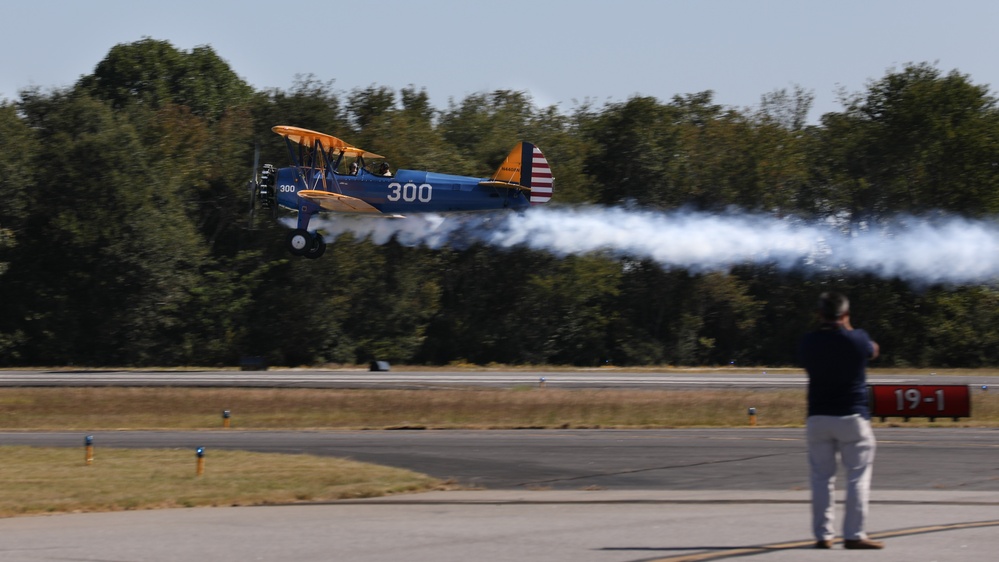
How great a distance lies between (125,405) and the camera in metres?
32.8

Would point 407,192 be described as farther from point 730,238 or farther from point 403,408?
point 730,238

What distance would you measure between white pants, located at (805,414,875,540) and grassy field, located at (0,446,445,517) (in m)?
6.12

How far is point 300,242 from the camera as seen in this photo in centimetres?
4109

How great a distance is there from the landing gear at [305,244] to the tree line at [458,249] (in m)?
15.4

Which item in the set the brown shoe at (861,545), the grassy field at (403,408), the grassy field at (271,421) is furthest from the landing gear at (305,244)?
the brown shoe at (861,545)

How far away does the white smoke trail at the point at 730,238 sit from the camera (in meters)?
48.9

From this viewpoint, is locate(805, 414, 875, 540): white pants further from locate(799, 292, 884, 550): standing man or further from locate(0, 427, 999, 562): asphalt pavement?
locate(0, 427, 999, 562): asphalt pavement

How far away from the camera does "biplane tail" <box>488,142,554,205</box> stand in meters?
39.8

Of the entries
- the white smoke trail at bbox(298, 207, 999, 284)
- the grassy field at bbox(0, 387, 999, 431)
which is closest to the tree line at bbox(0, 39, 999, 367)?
the white smoke trail at bbox(298, 207, 999, 284)

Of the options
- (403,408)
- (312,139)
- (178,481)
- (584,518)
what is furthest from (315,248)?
(584,518)

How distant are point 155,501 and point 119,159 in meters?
46.9

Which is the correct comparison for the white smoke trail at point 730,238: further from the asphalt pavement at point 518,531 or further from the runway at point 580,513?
the asphalt pavement at point 518,531

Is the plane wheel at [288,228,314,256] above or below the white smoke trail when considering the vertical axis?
below

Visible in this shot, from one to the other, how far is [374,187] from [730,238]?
19937 millimetres
